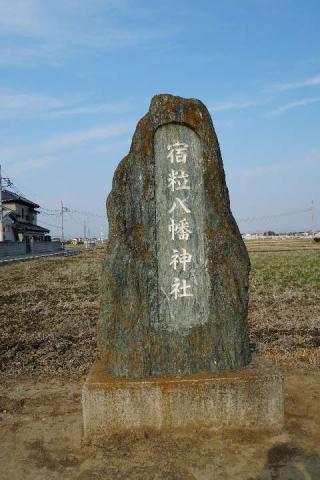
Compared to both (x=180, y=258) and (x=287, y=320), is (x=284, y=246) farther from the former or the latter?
(x=180, y=258)

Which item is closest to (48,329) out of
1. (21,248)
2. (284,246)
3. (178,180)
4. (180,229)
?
(180,229)

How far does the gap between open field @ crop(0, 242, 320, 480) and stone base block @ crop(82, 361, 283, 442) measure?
0.40 feet

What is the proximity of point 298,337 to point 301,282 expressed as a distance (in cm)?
895

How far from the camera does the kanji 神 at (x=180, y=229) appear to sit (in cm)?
456

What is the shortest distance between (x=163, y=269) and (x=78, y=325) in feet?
17.2

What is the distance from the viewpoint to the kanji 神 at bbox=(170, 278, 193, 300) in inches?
179

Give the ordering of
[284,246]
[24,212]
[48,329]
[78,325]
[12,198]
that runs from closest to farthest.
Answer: [48,329]
[78,325]
[12,198]
[24,212]
[284,246]

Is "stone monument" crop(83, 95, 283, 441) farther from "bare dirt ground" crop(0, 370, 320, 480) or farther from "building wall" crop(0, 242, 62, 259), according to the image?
"building wall" crop(0, 242, 62, 259)

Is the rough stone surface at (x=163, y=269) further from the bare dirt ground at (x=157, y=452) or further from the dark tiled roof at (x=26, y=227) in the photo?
the dark tiled roof at (x=26, y=227)

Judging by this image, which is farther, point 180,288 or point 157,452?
point 180,288

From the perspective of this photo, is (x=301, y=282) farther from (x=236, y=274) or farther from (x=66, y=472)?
(x=66, y=472)

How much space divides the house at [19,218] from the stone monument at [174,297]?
45192 millimetres

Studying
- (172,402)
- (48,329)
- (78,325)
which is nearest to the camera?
(172,402)

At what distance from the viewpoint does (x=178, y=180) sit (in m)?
4.57
